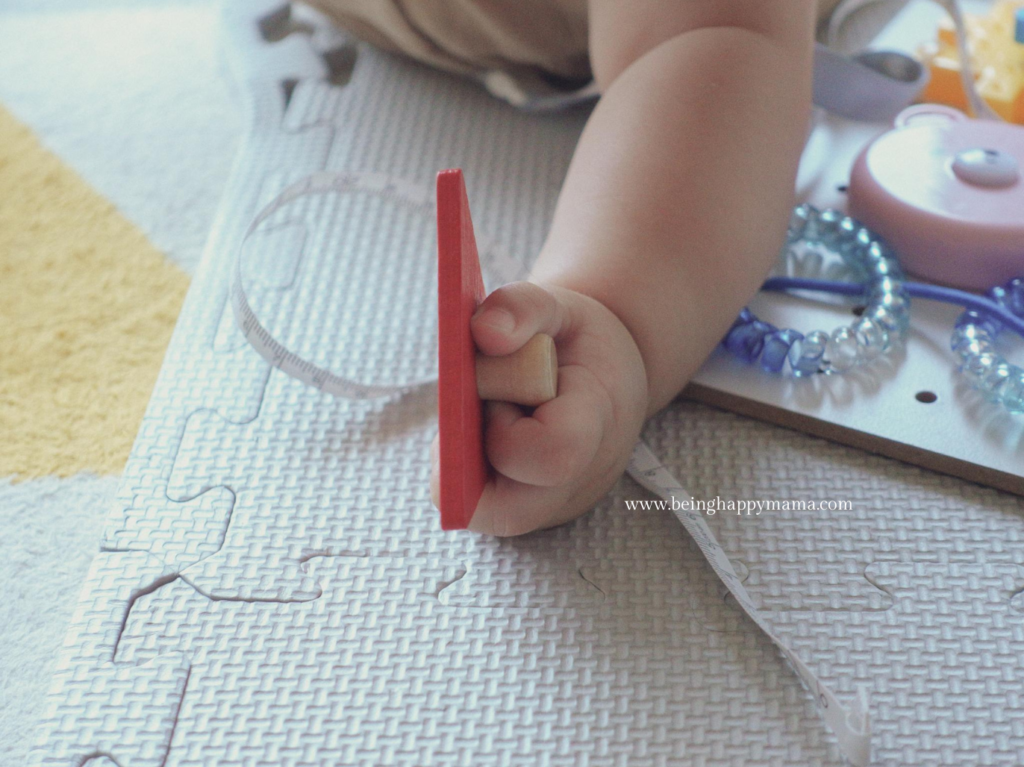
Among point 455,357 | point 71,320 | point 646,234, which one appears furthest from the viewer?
point 71,320

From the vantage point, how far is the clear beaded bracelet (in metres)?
0.48

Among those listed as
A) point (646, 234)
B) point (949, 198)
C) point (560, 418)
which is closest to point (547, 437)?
point (560, 418)

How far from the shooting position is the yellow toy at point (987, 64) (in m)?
0.67

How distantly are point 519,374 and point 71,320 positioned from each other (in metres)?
0.39

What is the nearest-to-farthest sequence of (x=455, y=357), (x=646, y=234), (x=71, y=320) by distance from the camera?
(x=455, y=357)
(x=646, y=234)
(x=71, y=320)

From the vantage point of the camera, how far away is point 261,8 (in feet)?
2.61

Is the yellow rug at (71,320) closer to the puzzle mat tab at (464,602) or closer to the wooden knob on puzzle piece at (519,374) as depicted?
the puzzle mat tab at (464,602)

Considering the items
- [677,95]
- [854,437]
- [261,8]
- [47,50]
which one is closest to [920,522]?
[854,437]

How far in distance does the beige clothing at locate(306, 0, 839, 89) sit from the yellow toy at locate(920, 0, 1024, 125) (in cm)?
9

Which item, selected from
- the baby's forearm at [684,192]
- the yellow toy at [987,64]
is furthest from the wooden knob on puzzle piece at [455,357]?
the yellow toy at [987,64]

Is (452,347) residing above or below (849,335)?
above

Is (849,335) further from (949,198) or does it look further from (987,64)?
(987,64)

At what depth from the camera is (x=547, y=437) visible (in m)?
0.38

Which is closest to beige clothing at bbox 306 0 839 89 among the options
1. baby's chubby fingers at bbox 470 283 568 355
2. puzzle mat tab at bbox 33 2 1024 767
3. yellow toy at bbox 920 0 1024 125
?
yellow toy at bbox 920 0 1024 125
